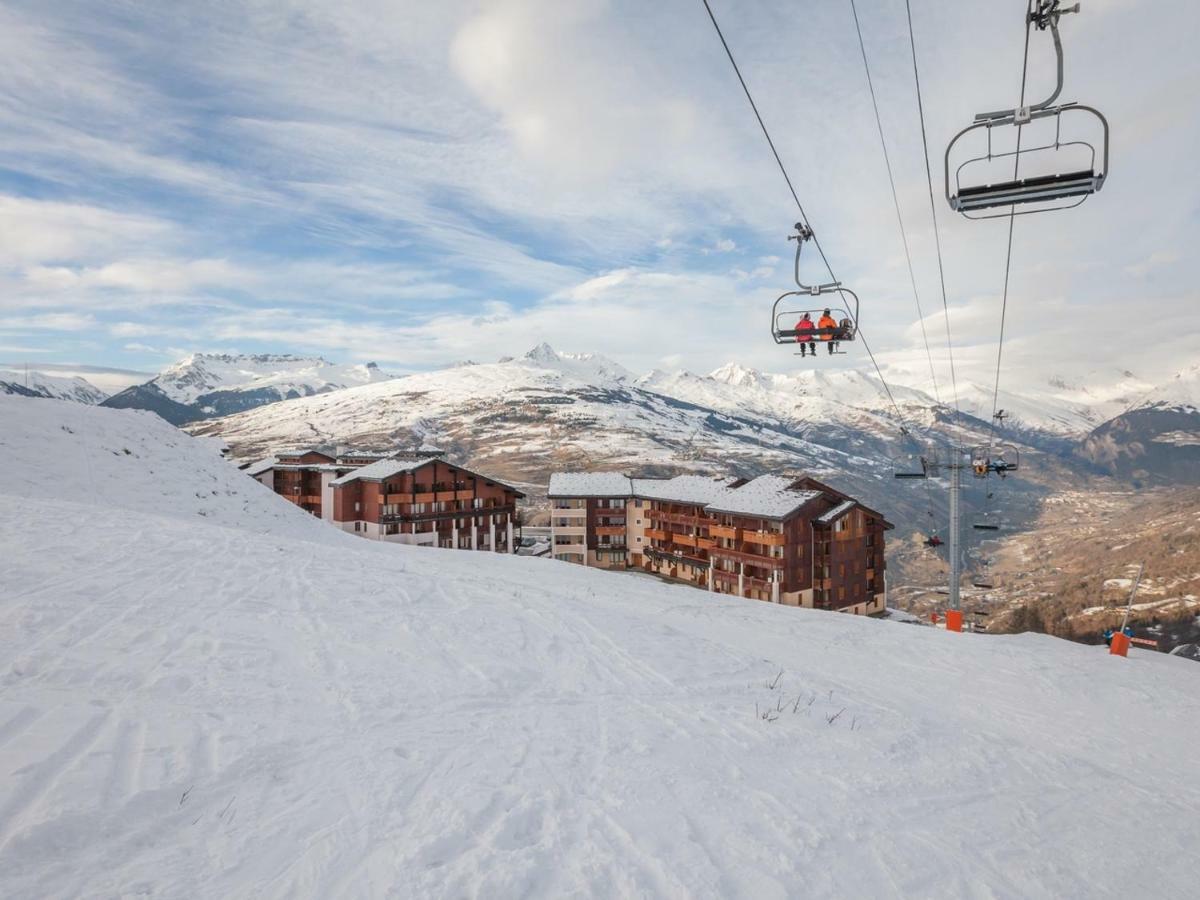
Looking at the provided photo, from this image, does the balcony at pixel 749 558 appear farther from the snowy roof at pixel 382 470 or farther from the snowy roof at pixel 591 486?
the snowy roof at pixel 382 470

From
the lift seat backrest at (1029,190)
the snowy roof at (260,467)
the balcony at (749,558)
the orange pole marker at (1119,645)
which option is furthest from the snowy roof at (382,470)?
the lift seat backrest at (1029,190)

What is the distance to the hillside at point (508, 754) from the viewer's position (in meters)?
4.82

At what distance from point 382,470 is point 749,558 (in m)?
36.2

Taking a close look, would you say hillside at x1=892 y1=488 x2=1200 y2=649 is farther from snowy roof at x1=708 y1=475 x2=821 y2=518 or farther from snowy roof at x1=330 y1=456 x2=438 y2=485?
snowy roof at x1=330 y1=456 x2=438 y2=485

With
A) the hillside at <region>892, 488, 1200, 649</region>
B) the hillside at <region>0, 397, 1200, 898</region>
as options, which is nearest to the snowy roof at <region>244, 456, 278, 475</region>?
the hillside at <region>0, 397, 1200, 898</region>

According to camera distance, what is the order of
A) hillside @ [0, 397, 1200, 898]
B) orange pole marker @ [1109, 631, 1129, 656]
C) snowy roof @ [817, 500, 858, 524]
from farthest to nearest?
snowy roof @ [817, 500, 858, 524], orange pole marker @ [1109, 631, 1129, 656], hillside @ [0, 397, 1200, 898]

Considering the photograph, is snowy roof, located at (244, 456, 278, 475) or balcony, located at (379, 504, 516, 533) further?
snowy roof, located at (244, 456, 278, 475)

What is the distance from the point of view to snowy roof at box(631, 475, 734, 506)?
57.1 meters

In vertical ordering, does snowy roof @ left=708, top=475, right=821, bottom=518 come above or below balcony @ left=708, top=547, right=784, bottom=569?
above

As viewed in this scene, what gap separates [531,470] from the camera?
560 feet

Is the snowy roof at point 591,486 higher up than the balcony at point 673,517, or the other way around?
the snowy roof at point 591,486

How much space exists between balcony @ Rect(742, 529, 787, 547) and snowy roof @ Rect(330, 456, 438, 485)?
32119 mm

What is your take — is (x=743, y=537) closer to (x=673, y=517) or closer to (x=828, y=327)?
(x=673, y=517)

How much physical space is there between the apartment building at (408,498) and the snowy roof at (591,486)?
5.38m
